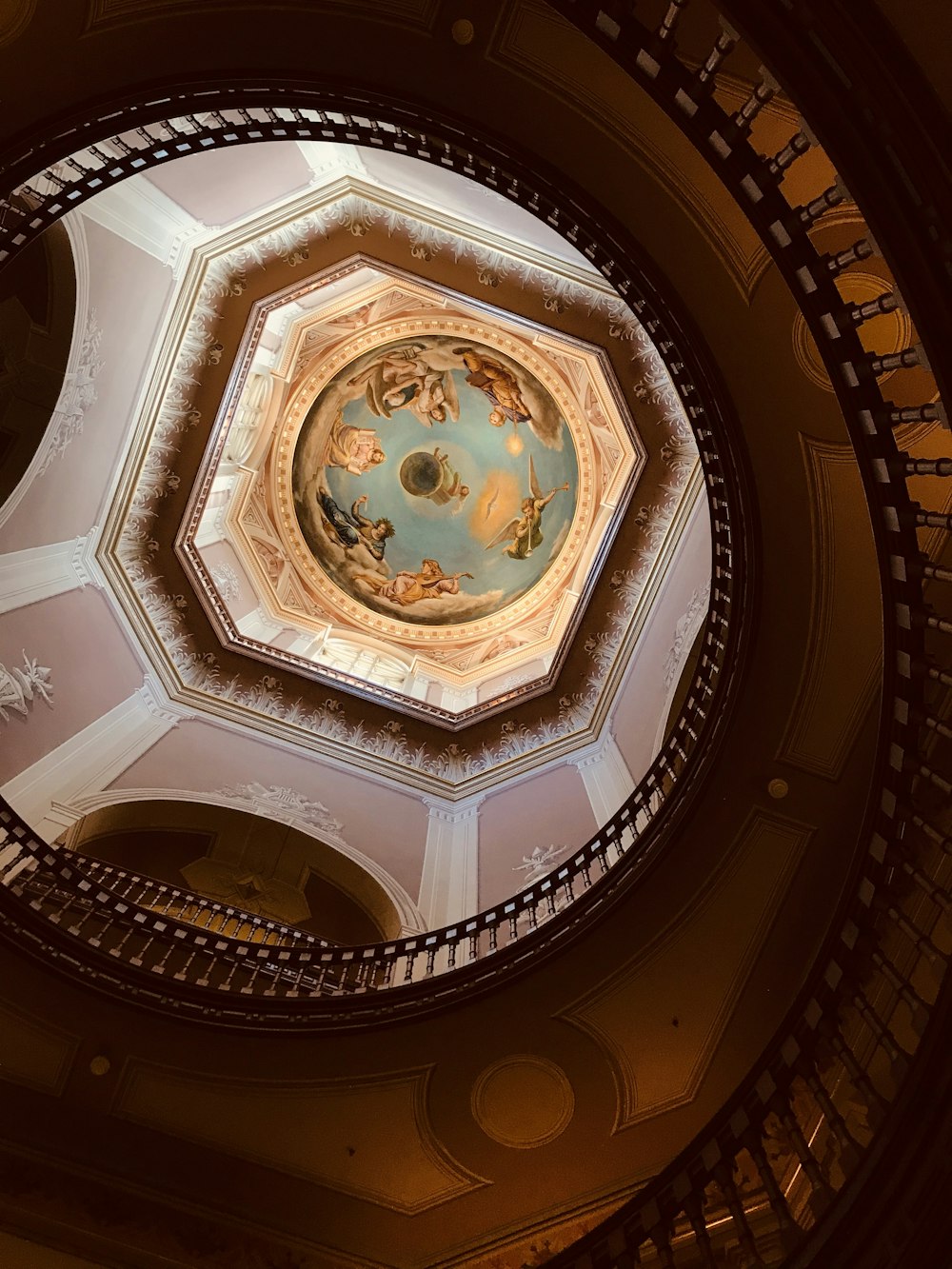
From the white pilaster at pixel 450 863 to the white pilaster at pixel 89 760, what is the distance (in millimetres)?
4460

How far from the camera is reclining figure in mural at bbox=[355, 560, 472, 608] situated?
16.3m

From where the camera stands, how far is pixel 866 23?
3775 millimetres

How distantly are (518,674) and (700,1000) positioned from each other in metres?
7.94

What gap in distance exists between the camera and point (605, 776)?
36.7 ft

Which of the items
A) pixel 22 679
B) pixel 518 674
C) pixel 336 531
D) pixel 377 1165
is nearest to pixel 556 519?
pixel 518 674

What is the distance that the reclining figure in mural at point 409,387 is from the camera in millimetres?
14805

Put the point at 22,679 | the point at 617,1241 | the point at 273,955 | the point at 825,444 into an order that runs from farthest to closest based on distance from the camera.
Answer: the point at 22,679
the point at 273,955
the point at 825,444
the point at 617,1241

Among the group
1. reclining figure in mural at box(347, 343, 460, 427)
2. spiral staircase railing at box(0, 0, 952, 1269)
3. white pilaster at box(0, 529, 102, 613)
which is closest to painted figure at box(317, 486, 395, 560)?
reclining figure in mural at box(347, 343, 460, 427)

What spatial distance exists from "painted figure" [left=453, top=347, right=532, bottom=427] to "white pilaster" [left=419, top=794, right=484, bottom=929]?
7.56 meters

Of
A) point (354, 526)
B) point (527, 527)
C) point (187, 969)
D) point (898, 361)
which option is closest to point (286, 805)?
point (187, 969)

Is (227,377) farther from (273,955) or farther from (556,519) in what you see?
(273,955)

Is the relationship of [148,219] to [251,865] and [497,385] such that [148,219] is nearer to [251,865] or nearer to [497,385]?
[497,385]

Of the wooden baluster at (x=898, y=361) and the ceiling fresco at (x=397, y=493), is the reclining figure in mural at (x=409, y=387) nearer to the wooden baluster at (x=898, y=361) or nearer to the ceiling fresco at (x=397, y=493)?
the ceiling fresco at (x=397, y=493)

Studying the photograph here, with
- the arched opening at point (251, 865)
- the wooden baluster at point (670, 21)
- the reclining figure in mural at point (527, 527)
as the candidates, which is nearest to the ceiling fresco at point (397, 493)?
the reclining figure in mural at point (527, 527)
